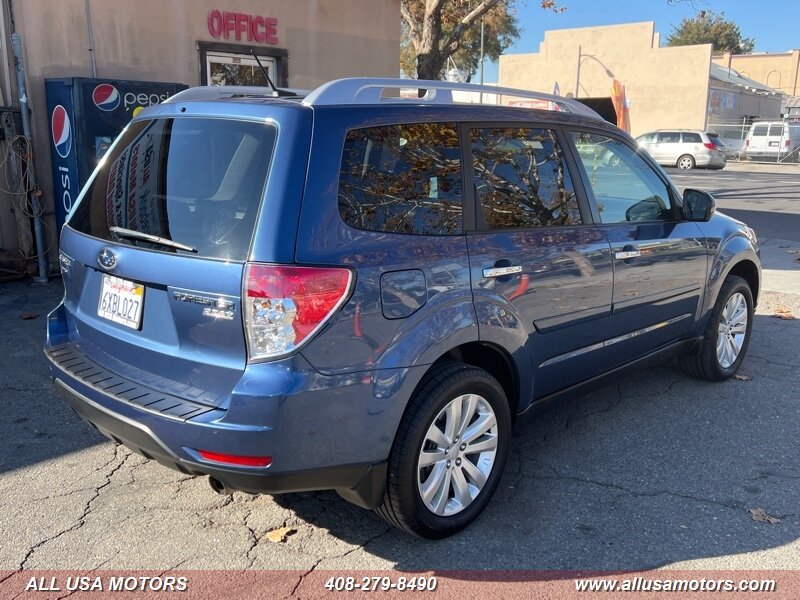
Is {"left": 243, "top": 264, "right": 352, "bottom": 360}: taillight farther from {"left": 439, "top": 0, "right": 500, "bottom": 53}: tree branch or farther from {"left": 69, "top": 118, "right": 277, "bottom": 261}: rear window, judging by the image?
{"left": 439, "top": 0, "right": 500, "bottom": 53}: tree branch

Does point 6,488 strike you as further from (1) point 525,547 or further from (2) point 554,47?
(2) point 554,47

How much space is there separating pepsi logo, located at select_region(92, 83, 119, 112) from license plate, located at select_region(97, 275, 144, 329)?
4823 mm

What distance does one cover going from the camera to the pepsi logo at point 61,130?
7.23 metres

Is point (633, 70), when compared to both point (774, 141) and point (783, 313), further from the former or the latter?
point (783, 313)

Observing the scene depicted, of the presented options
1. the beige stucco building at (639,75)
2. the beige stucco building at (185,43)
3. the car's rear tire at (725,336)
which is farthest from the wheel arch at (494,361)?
the beige stucco building at (639,75)

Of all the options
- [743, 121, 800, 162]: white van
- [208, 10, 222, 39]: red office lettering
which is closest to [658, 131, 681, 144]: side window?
[743, 121, 800, 162]: white van

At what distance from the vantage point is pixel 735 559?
3105 mm

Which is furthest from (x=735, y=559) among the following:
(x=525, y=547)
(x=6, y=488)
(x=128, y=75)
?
(x=128, y=75)

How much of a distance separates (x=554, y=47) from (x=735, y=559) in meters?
43.8

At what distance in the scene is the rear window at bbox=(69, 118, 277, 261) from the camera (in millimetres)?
2691

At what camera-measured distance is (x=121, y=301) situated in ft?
9.81

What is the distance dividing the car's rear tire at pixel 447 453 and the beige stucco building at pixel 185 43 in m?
6.14

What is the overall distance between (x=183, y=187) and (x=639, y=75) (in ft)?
140

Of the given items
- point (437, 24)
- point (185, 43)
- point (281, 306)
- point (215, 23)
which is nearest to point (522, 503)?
point (281, 306)
